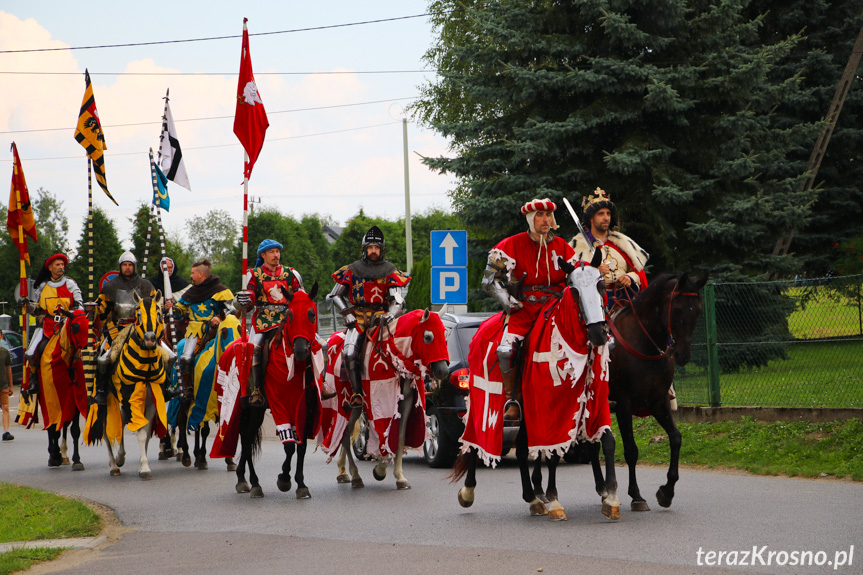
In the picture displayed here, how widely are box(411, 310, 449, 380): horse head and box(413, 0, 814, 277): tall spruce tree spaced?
30.6ft

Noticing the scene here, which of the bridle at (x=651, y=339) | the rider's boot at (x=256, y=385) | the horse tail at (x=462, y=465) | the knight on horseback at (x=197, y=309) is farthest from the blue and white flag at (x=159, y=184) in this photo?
the bridle at (x=651, y=339)

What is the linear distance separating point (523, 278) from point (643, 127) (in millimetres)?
13497

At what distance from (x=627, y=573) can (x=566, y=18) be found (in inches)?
672

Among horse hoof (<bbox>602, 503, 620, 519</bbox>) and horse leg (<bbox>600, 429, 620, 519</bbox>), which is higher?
horse leg (<bbox>600, 429, 620, 519</bbox>)

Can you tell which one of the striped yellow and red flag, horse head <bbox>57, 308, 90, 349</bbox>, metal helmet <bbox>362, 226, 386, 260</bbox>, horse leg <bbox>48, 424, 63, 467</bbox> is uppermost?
the striped yellow and red flag

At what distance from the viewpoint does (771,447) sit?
12.8 metres

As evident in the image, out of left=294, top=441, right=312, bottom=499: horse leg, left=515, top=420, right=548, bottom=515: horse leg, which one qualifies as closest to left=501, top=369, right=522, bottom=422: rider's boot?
left=515, top=420, right=548, bottom=515: horse leg

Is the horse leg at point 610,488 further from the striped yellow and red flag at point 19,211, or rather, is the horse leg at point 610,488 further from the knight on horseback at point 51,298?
the striped yellow and red flag at point 19,211

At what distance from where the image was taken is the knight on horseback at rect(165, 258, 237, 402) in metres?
14.3

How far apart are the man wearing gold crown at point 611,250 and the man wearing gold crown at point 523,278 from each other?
1.91 feet

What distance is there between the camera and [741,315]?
15.7 metres

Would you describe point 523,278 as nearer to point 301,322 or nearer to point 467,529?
point 467,529

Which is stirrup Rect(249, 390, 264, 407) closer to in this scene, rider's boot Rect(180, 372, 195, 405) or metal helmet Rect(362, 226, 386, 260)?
metal helmet Rect(362, 226, 386, 260)

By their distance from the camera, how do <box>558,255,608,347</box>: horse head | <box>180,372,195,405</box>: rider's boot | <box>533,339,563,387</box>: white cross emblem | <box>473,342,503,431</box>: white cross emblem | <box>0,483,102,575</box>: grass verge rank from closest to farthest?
<box>0,483,102,575</box>: grass verge → <box>558,255,608,347</box>: horse head → <box>533,339,563,387</box>: white cross emblem → <box>473,342,503,431</box>: white cross emblem → <box>180,372,195,405</box>: rider's boot
